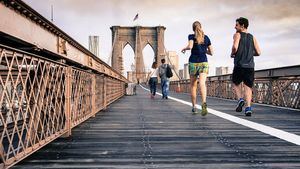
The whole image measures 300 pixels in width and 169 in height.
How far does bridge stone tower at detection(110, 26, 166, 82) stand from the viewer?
226ft

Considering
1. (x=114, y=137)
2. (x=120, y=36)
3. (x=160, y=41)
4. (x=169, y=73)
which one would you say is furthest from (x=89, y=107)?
(x=120, y=36)

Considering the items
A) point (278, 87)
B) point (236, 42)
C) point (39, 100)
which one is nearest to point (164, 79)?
point (278, 87)

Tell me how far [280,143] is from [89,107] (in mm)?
3043

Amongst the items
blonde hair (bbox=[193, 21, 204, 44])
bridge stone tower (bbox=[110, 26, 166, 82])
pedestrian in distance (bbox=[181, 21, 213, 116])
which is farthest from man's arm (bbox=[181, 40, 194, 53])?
bridge stone tower (bbox=[110, 26, 166, 82])

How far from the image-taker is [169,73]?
12570 mm

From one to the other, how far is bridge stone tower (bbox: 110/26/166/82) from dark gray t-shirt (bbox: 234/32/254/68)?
62043 millimetres

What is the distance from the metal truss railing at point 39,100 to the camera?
2.08 meters

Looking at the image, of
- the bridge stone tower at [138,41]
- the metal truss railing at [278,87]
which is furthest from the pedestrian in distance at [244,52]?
the bridge stone tower at [138,41]

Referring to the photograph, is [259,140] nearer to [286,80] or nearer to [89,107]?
[89,107]

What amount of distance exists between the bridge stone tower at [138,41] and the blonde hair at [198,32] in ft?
203

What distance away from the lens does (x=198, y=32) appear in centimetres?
605

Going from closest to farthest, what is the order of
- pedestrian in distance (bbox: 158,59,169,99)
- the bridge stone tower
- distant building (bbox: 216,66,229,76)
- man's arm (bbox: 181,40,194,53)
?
→ man's arm (bbox: 181,40,194,53) → pedestrian in distance (bbox: 158,59,169,99) → the bridge stone tower → distant building (bbox: 216,66,229,76)

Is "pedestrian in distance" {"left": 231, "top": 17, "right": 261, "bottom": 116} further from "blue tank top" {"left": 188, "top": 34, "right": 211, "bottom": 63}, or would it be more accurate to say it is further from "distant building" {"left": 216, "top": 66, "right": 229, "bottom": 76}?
"distant building" {"left": 216, "top": 66, "right": 229, "bottom": 76}

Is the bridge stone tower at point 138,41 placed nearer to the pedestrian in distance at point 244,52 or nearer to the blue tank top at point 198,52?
the blue tank top at point 198,52
